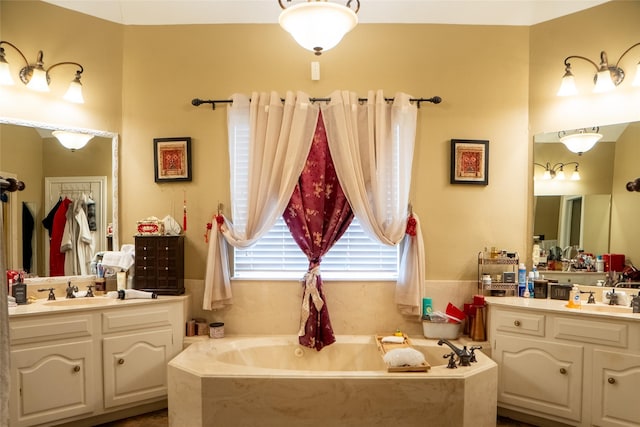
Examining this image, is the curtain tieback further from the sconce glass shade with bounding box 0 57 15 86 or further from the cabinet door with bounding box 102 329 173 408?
the sconce glass shade with bounding box 0 57 15 86

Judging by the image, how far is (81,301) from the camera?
287cm

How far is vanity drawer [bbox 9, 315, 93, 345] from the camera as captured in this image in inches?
95.9

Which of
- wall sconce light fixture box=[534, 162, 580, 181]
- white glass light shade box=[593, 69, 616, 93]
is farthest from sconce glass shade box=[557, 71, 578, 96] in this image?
wall sconce light fixture box=[534, 162, 580, 181]

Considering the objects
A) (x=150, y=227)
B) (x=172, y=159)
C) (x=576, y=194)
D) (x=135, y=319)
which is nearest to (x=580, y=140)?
(x=576, y=194)

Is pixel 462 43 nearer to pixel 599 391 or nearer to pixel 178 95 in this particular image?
pixel 178 95

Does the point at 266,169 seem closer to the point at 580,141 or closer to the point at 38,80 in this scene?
the point at 38,80

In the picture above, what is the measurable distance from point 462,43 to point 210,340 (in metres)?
3.11

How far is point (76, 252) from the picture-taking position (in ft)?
10.2

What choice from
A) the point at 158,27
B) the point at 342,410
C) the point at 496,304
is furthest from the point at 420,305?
the point at 158,27

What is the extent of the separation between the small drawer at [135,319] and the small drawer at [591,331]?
9.03 feet

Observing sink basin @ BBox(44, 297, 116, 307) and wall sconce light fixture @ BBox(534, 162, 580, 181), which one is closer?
sink basin @ BBox(44, 297, 116, 307)

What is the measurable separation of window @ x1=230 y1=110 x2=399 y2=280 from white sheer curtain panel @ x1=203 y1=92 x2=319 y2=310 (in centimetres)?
19

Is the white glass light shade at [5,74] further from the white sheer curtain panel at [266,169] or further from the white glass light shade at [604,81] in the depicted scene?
the white glass light shade at [604,81]

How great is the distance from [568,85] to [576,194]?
0.83 meters
